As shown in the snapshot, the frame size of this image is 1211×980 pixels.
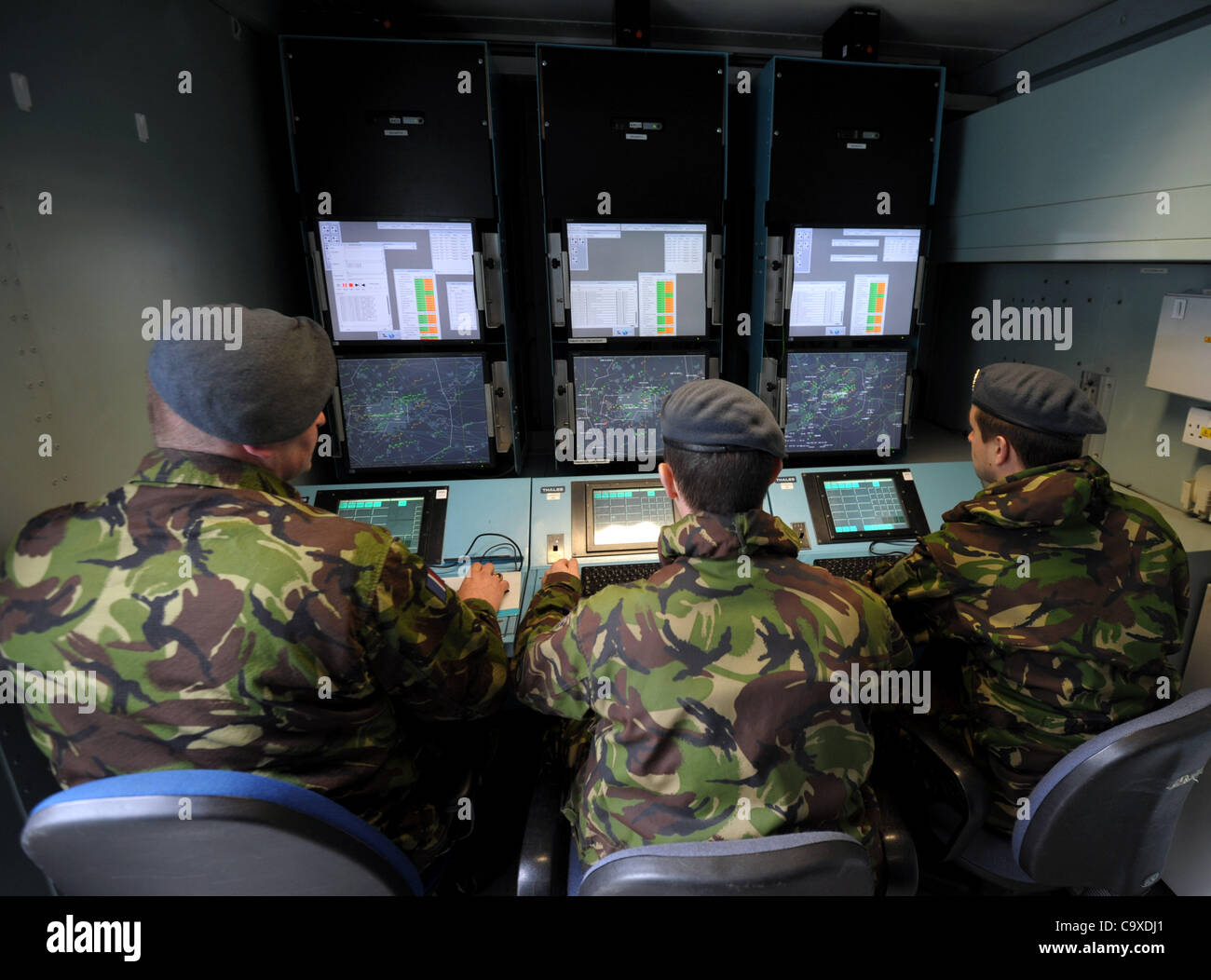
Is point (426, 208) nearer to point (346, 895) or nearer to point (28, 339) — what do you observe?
point (28, 339)

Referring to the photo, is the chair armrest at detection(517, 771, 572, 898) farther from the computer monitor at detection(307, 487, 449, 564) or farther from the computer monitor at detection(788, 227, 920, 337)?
the computer monitor at detection(788, 227, 920, 337)

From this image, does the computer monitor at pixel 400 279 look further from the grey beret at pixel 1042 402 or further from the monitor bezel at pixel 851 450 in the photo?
the grey beret at pixel 1042 402

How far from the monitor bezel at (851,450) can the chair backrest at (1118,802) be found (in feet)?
4.38

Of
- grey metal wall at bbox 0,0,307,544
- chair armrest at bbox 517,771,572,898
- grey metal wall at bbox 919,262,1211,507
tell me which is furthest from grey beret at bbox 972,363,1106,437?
grey metal wall at bbox 0,0,307,544

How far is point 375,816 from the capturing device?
3.47ft

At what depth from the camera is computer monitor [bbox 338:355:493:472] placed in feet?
6.75

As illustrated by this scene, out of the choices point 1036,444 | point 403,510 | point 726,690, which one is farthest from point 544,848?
point 1036,444

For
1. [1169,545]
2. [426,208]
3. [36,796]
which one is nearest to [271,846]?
[36,796]

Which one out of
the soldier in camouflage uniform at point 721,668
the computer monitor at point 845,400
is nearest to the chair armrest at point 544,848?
the soldier in camouflage uniform at point 721,668

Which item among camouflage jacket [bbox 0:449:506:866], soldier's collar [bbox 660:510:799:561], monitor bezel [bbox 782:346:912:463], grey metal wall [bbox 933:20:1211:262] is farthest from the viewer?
monitor bezel [bbox 782:346:912:463]

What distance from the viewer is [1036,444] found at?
1283mm

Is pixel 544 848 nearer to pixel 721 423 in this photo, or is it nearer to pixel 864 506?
pixel 721 423

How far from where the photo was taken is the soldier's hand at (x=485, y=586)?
1.53m
